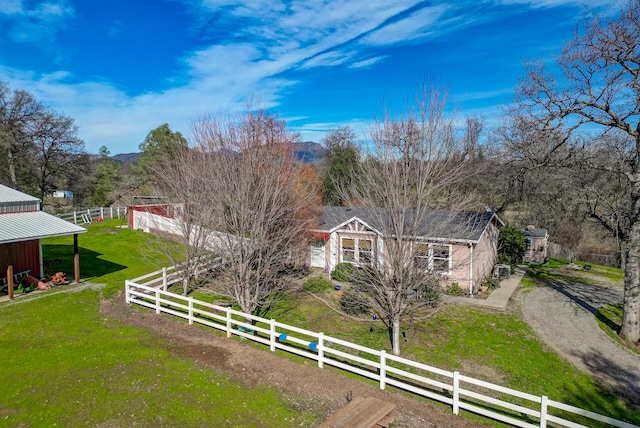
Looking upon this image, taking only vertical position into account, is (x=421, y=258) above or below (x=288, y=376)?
above

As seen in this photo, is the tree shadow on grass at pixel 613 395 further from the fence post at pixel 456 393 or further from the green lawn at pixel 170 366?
the fence post at pixel 456 393

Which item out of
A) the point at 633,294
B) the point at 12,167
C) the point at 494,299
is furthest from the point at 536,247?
the point at 12,167

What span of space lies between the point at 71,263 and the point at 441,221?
20054 millimetres

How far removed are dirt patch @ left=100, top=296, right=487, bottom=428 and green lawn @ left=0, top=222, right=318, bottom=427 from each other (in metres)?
0.41

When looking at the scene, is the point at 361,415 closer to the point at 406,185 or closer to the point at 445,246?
the point at 406,185

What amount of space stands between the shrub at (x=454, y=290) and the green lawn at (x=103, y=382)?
12197 millimetres

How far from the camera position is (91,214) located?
1361 inches

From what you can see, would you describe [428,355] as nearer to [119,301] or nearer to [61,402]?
[61,402]

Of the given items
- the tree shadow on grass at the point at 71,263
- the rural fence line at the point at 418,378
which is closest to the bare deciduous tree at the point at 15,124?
the tree shadow on grass at the point at 71,263

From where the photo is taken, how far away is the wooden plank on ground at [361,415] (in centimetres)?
724

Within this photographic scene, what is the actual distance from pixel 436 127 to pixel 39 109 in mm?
36725

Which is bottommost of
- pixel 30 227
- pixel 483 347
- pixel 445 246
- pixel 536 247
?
pixel 483 347

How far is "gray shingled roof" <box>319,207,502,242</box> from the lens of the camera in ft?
37.6

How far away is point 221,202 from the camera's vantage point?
1338 cm
